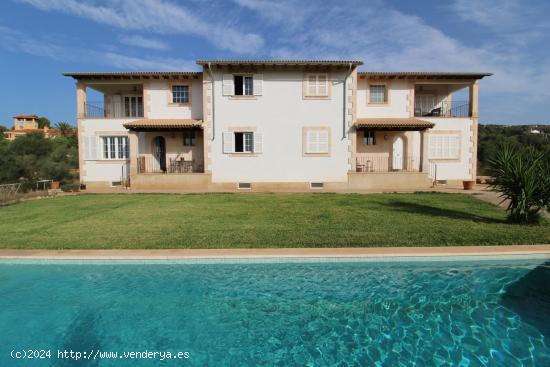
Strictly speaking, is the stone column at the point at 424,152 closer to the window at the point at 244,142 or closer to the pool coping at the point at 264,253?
the window at the point at 244,142

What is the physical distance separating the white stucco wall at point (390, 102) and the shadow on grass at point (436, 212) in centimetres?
861

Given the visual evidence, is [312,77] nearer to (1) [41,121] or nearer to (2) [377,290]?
(2) [377,290]

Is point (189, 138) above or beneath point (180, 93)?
beneath

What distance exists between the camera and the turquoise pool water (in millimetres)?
4035

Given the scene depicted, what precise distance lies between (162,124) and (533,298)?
17303 mm

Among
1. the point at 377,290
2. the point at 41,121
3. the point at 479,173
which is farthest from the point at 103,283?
the point at 41,121

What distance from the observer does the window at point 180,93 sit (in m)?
19.2

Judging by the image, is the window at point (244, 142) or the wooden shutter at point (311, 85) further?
the window at point (244, 142)

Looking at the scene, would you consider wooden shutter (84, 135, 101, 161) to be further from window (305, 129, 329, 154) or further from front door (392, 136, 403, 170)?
front door (392, 136, 403, 170)

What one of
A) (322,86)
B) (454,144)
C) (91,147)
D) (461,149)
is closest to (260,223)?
(322,86)

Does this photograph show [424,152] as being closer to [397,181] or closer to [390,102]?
[397,181]

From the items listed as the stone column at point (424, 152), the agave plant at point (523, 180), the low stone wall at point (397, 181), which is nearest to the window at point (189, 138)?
the low stone wall at point (397, 181)

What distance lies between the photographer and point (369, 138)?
1980 centimetres

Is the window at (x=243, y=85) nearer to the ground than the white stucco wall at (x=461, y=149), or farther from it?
farther from it
